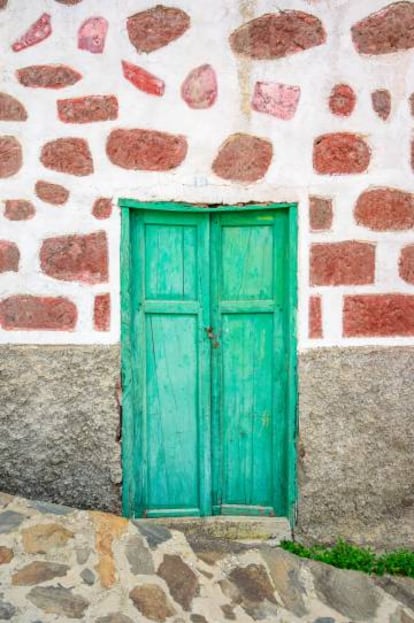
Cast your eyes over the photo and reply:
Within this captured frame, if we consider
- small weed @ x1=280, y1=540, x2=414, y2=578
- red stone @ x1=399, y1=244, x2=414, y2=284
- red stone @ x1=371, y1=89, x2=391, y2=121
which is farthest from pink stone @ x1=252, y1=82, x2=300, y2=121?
small weed @ x1=280, y1=540, x2=414, y2=578

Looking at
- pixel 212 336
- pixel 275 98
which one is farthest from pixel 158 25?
pixel 212 336

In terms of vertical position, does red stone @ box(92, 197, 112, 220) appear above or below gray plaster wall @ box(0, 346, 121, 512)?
above

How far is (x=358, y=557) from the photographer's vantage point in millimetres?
3285

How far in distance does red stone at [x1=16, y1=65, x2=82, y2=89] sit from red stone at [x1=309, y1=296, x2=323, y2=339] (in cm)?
153

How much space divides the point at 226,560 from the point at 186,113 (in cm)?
202

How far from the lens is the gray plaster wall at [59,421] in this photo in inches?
126

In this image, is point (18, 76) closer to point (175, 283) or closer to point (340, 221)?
point (175, 283)

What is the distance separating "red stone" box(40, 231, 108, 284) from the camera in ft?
10.4

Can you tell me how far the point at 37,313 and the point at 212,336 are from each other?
86 centimetres

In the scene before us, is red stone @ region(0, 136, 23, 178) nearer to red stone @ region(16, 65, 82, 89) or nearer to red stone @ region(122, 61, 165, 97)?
red stone @ region(16, 65, 82, 89)

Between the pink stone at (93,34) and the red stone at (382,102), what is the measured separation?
1291 millimetres

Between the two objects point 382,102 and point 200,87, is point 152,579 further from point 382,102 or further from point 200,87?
point 382,102

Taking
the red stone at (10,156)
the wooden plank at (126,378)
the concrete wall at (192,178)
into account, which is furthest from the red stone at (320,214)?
the red stone at (10,156)

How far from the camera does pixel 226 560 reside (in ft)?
9.39
